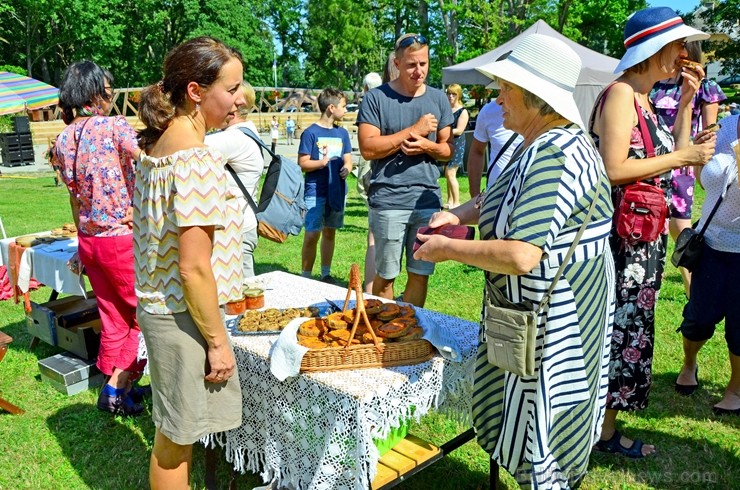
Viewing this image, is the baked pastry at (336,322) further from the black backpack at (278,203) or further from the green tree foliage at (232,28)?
the green tree foliage at (232,28)

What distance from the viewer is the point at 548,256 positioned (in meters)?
2.02

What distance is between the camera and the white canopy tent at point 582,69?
435 inches

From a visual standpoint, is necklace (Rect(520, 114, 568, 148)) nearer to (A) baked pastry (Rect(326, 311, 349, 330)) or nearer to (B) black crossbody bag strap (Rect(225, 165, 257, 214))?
(A) baked pastry (Rect(326, 311, 349, 330))

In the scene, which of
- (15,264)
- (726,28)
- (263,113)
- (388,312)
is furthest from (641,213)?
(726,28)

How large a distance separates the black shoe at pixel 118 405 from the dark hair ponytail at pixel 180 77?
89.0 inches

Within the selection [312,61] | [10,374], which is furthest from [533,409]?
[312,61]

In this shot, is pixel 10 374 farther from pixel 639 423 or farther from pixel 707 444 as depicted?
pixel 707 444

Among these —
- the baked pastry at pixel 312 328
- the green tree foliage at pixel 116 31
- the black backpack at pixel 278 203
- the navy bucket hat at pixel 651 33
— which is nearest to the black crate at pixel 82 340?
the black backpack at pixel 278 203

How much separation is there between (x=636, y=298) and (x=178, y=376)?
6.97 ft

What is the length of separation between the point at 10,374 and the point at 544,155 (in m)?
4.31

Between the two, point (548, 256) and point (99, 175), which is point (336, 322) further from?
point (99, 175)

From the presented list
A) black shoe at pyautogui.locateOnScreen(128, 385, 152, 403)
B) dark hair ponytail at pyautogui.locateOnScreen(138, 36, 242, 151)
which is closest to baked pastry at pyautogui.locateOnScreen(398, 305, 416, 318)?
dark hair ponytail at pyautogui.locateOnScreen(138, 36, 242, 151)

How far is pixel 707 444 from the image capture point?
11.1 feet

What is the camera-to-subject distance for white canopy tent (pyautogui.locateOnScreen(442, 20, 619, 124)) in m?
11.0
